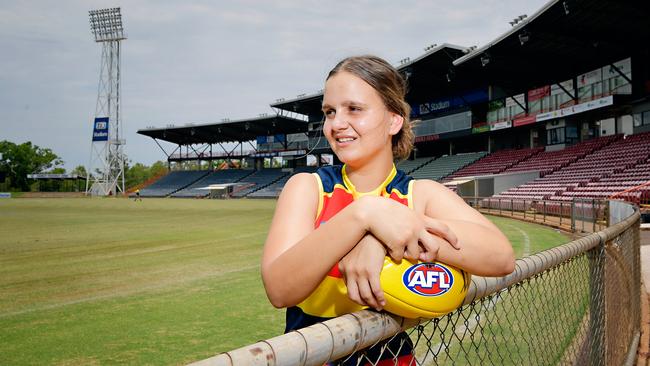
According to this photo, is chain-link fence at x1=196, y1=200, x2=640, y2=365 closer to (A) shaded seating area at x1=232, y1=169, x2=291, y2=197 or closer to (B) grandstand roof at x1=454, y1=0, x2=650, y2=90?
(B) grandstand roof at x1=454, y1=0, x2=650, y2=90

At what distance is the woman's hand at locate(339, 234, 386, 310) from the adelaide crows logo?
0.31 ft

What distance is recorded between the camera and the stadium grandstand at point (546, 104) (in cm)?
2438

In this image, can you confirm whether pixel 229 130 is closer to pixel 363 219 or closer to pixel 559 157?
pixel 559 157

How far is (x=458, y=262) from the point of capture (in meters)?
1.29

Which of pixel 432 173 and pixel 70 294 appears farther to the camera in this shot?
pixel 432 173

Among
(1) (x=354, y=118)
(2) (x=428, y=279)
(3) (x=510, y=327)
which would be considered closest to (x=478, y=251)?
(2) (x=428, y=279)

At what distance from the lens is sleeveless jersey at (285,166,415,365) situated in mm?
1382

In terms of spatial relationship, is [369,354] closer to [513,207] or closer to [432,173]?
[513,207]

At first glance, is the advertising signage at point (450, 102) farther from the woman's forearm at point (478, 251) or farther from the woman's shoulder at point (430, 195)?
the woman's forearm at point (478, 251)

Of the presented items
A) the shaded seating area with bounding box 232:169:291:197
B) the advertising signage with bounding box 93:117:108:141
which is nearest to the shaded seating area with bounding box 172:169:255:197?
the shaded seating area with bounding box 232:169:291:197

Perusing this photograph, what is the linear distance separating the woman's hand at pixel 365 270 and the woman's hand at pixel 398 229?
0.03 m

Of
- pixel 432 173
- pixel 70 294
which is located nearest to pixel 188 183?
pixel 432 173

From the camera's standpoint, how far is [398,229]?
1.17 metres

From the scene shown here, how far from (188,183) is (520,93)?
5639cm
